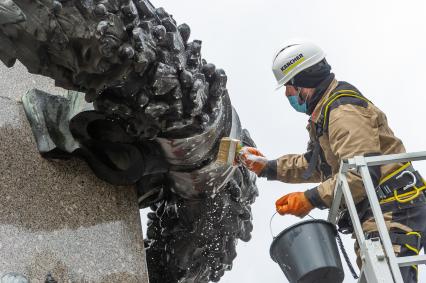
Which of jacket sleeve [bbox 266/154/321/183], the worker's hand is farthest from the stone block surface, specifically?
jacket sleeve [bbox 266/154/321/183]

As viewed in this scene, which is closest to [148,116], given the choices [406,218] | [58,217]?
[58,217]

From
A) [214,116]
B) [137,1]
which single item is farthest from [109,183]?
[137,1]

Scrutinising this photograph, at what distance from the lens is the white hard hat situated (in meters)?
6.21

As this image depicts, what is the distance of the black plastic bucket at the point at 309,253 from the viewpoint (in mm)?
4996

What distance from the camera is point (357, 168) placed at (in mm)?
4953

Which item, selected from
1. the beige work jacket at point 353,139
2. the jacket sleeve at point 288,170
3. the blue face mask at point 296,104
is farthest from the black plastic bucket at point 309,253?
the blue face mask at point 296,104

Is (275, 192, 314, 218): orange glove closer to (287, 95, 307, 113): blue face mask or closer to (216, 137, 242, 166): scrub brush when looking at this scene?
(216, 137, 242, 166): scrub brush

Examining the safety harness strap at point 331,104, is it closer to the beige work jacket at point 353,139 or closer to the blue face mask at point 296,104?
the beige work jacket at point 353,139

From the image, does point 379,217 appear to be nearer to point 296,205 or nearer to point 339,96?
point 296,205

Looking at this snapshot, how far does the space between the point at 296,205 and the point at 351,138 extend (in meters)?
0.54

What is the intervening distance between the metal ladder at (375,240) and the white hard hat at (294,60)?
4.17ft

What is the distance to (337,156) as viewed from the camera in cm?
548

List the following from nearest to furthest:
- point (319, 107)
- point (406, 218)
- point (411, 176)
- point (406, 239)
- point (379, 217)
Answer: point (379, 217)
point (406, 239)
point (406, 218)
point (411, 176)
point (319, 107)

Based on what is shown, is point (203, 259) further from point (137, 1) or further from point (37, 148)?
point (137, 1)
